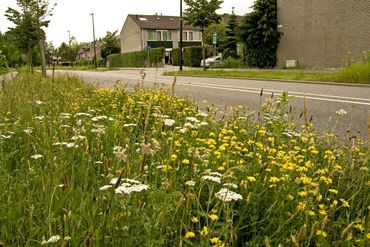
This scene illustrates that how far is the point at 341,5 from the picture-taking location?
25.2 meters

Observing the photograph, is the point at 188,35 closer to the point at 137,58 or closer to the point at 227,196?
the point at 137,58

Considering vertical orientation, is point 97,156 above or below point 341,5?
below

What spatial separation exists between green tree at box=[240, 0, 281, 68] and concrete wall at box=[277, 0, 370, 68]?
0.75 meters

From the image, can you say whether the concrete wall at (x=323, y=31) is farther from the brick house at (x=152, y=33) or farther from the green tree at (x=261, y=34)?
the brick house at (x=152, y=33)

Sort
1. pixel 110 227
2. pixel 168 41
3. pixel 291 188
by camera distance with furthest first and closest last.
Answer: pixel 168 41 < pixel 291 188 < pixel 110 227

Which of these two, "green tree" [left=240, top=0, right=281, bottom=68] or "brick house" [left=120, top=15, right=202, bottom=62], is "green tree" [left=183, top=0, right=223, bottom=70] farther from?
"brick house" [left=120, top=15, right=202, bottom=62]

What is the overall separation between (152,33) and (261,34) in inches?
1574

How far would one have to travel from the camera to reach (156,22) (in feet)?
223

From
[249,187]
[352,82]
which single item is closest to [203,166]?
[249,187]

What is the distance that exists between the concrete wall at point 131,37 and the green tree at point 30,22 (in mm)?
43166

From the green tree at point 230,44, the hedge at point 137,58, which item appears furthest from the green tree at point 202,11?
the hedge at point 137,58

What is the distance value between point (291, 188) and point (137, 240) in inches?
42.3

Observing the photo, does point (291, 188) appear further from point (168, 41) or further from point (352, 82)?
point (168, 41)

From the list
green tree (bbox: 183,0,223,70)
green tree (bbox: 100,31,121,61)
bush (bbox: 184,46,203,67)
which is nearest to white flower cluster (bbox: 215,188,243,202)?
green tree (bbox: 183,0,223,70)
